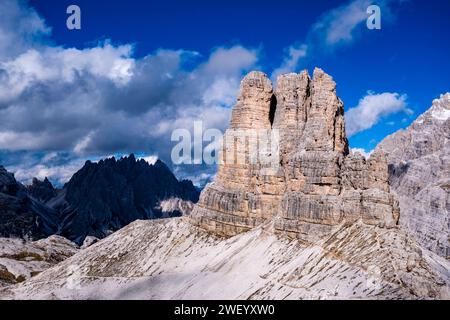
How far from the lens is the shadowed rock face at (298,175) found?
105 meters

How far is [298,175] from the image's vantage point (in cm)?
12038

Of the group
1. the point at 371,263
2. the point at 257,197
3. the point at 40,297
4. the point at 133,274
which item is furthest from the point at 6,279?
the point at 371,263

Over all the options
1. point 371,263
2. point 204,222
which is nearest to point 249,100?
point 204,222

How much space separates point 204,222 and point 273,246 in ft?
105

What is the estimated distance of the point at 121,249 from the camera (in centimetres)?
14688

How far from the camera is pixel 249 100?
142m

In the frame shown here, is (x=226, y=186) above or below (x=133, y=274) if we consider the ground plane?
above

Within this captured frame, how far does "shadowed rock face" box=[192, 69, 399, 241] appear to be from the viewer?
104750 mm

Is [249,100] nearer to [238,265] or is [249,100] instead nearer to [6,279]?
[238,265]

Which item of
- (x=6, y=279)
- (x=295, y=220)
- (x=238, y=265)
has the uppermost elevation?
(x=295, y=220)

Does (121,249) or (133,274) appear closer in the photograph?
(133,274)
